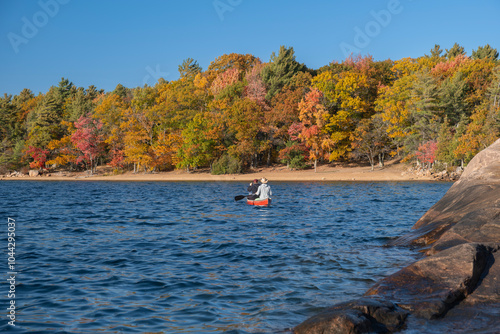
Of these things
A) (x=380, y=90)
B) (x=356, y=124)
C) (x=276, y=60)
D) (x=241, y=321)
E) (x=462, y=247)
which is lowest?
(x=241, y=321)

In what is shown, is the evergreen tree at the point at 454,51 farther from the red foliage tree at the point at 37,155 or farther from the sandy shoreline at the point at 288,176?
the red foliage tree at the point at 37,155

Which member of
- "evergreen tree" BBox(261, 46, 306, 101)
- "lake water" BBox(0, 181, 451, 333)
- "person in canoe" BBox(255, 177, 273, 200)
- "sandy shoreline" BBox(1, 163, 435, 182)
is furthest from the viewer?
"evergreen tree" BBox(261, 46, 306, 101)

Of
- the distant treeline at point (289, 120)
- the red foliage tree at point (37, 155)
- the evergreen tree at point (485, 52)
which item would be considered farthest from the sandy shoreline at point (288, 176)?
the evergreen tree at point (485, 52)

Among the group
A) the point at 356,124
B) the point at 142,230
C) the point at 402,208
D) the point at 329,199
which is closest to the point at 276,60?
the point at 356,124

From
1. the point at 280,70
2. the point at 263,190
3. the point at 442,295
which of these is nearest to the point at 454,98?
the point at 280,70

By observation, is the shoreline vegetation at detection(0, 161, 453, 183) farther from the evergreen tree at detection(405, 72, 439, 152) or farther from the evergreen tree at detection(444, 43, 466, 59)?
the evergreen tree at detection(444, 43, 466, 59)

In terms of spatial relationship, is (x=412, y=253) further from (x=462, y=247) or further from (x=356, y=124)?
(x=356, y=124)

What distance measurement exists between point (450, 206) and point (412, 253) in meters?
3.01

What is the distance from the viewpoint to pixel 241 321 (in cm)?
703

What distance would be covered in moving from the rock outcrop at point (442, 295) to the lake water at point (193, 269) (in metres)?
0.92

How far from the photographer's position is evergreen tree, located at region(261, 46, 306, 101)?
6293 centimetres

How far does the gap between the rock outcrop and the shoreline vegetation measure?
3859 centimetres

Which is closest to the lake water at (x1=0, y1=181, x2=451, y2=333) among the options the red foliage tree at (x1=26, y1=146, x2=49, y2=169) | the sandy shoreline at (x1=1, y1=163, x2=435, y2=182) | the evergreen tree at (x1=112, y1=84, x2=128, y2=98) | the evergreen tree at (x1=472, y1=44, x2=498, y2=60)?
the sandy shoreline at (x1=1, y1=163, x2=435, y2=182)

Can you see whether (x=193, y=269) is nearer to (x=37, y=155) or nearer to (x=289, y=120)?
(x=289, y=120)
